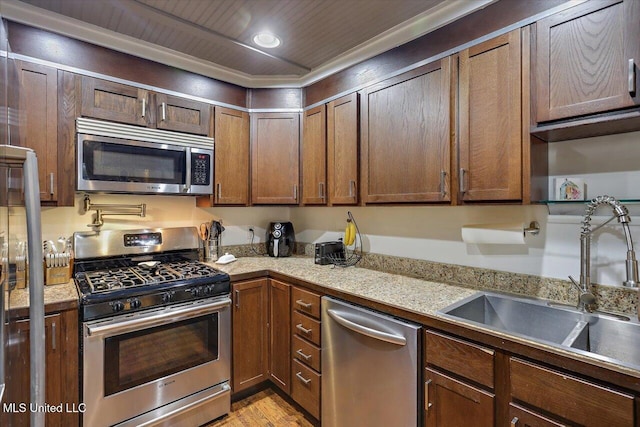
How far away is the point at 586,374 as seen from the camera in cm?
96

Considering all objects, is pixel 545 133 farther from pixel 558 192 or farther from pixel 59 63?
pixel 59 63

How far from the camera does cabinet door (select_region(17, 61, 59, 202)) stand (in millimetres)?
1648

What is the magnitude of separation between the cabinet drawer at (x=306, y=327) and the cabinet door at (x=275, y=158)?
3.14 feet

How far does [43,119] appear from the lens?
1.70m

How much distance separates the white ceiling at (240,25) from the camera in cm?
162

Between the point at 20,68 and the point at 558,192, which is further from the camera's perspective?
the point at 20,68

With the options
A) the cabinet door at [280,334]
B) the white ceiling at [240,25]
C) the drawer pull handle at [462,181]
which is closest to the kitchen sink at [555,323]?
the drawer pull handle at [462,181]

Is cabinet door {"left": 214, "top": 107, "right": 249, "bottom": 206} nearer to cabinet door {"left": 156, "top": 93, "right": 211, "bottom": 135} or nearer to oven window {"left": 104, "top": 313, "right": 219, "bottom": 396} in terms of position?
cabinet door {"left": 156, "top": 93, "right": 211, "bottom": 135}

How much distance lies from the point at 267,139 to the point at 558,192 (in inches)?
78.9

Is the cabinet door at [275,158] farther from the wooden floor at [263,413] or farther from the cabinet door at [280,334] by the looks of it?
the wooden floor at [263,413]

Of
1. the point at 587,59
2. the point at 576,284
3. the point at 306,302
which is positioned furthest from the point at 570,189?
the point at 306,302

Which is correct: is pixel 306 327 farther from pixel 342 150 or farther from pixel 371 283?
pixel 342 150

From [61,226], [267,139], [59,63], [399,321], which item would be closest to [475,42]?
[399,321]

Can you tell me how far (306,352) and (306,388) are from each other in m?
0.24
